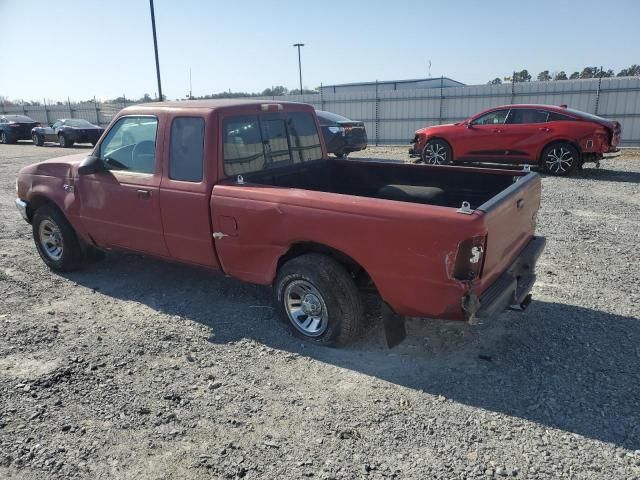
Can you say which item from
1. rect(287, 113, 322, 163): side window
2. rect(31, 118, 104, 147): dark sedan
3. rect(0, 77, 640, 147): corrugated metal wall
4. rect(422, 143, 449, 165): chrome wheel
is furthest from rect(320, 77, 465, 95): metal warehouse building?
rect(287, 113, 322, 163): side window

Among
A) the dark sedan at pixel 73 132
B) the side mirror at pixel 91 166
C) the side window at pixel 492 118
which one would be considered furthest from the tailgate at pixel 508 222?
the dark sedan at pixel 73 132

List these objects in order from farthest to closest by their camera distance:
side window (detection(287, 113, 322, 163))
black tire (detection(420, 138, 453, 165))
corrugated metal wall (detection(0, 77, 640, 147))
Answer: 1. corrugated metal wall (detection(0, 77, 640, 147))
2. black tire (detection(420, 138, 453, 165))
3. side window (detection(287, 113, 322, 163))

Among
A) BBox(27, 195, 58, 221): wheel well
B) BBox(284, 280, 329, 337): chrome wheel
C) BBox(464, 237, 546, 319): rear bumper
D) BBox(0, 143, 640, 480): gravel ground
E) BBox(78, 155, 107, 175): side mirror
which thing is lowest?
BBox(0, 143, 640, 480): gravel ground

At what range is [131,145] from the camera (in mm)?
4969

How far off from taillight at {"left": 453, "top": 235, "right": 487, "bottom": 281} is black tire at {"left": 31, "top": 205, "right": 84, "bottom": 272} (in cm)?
440

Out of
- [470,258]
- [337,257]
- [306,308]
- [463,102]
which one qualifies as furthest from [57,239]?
[463,102]

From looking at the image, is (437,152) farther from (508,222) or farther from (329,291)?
(329,291)

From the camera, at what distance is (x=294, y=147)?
509cm

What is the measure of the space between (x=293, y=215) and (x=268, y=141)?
1274 millimetres

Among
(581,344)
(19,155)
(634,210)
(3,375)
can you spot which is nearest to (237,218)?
(3,375)

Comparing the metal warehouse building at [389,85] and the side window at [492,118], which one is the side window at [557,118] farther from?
the metal warehouse building at [389,85]

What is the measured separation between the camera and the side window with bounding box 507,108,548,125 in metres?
12.1

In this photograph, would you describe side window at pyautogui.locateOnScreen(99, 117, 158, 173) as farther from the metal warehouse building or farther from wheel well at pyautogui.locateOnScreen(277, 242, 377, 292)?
the metal warehouse building

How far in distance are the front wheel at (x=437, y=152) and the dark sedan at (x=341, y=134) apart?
8.87ft
